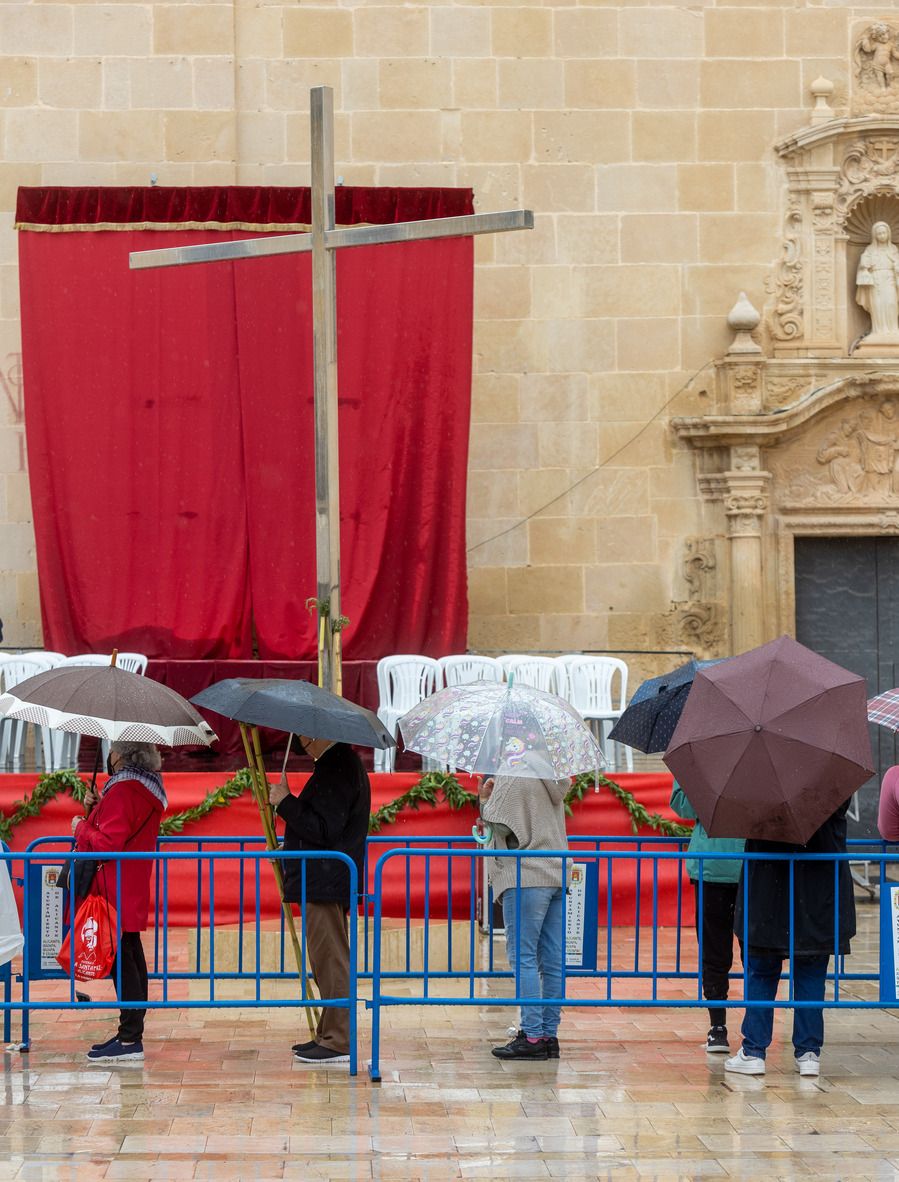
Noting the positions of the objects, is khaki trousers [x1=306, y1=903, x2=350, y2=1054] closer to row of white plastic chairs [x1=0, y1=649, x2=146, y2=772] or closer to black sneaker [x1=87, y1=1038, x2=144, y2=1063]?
black sneaker [x1=87, y1=1038, x2=144, y2=1063]

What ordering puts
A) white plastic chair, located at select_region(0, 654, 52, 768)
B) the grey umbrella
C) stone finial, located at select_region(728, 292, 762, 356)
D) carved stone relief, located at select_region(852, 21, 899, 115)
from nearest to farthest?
the grey umbrella → white plastic chair, located at select_region(0, 654, 52, 768) → stone finial, located at select_region(728, 292, 762, 356) → carved stone relief, located at select_region(852, 21, 899, 115)

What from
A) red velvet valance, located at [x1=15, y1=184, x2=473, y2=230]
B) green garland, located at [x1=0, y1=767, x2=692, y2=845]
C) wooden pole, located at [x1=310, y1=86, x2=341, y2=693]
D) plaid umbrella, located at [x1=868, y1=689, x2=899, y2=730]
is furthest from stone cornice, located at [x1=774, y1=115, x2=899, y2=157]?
plaid umbrella, located at [x1=868, y1=689, x2=899, y2=730]

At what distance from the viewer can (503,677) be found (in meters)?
11.8

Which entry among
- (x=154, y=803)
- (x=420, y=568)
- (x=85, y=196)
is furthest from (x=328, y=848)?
(x=85, y=196)

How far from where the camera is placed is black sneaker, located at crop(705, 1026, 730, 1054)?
7.11m

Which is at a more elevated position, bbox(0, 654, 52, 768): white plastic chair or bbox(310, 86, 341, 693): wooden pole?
bbox(310, 86, 341, 693): wooden pole

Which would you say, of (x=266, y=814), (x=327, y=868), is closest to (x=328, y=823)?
(x=327, y=868)

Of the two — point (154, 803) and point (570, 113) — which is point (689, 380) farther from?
point (154, 803)

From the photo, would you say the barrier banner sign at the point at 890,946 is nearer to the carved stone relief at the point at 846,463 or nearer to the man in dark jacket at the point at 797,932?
the man in dark jacket at the point at 797,932

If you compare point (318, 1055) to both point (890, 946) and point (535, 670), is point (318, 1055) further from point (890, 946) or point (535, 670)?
point (535, 670)

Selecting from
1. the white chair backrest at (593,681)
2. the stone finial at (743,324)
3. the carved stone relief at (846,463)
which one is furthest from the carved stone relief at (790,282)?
the white chair backrest at (593,681)

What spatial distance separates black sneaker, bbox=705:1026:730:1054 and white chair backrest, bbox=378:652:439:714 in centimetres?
507

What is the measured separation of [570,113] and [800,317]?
2491 mm

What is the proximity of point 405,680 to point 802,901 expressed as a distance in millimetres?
5704
